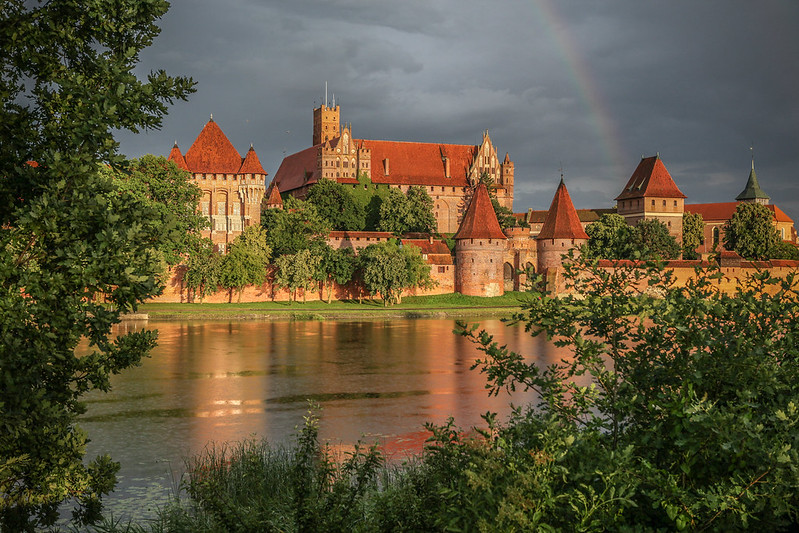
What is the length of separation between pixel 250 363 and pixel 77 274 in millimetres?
21366

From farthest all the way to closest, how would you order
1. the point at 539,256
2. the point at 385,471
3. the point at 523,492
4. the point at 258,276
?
1. the point at 539,256
2. the point at 258,276
3. the point at 385,471
4. the point at 523,492

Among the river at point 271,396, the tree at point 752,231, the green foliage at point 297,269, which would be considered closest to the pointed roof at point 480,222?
the green foliage at point 297,269

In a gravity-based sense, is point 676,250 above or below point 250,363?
above

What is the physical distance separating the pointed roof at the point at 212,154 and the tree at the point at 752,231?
47736 millimetres

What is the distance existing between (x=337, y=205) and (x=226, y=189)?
11.3m

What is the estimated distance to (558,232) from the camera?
2459 inches

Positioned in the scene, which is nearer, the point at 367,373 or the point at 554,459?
the point at 554,459

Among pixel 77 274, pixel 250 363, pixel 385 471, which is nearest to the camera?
pixel 77 274

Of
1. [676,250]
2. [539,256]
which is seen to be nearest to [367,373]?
[539,256]

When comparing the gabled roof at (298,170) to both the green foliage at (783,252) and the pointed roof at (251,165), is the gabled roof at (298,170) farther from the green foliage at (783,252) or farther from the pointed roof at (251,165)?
the green foliage at (783,252)

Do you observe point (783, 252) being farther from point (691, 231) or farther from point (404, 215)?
point (404, 215)

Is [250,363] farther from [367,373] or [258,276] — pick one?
[258,276]

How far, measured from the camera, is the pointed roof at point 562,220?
205 ft

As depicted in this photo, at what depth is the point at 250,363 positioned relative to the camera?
91.1ft
